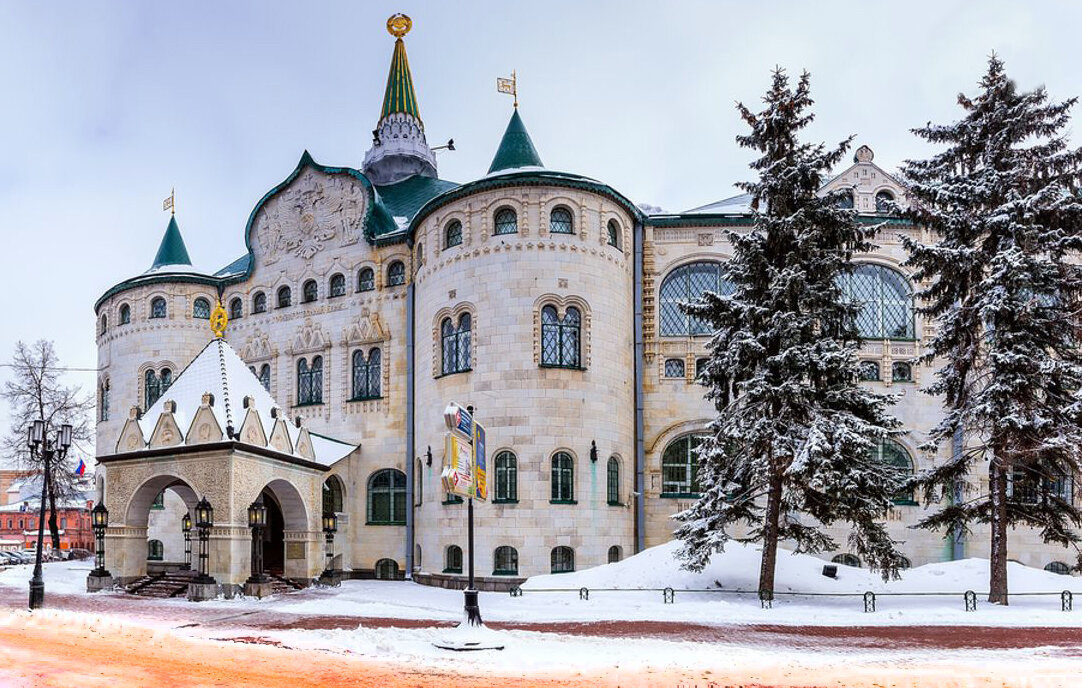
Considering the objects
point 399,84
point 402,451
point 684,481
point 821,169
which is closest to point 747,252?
point 821,169

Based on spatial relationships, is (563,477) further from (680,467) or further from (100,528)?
(100,528)

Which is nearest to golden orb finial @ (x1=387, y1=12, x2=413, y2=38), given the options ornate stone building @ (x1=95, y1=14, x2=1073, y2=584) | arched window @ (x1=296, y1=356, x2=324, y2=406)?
ornate stone building @ (x1=95, y1=14, x2=1073, y2=584)

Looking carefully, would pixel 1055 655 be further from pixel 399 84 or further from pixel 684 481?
pixel 399 84

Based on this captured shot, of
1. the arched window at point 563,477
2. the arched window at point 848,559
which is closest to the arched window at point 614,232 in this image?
the arched window at point 563,477

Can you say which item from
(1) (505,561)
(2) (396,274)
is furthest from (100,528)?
(2) (396,274)

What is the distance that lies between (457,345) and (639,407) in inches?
249

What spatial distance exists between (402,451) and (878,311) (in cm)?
1726

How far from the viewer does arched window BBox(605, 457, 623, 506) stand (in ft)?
91.7

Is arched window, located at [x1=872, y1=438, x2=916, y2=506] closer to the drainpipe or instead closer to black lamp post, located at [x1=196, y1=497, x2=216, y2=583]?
the drainpipe

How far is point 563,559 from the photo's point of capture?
1054 inches

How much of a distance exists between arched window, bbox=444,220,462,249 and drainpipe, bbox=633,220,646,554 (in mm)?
6045

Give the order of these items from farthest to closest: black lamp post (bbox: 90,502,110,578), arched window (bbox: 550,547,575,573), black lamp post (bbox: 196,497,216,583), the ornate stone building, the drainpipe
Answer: the drainpipe, black lamp post (bbox: 90,502,110,578), arched window (bbox: 550,547,575,573), the ornate stone building, black lamp post (bbox: 196,497,216,583)

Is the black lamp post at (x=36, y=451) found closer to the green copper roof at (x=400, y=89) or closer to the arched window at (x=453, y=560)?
the arched window at (x=453, y=560)

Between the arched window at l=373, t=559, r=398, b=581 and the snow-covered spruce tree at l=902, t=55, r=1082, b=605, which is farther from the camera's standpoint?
the arched window at l=373, t=559, r=398, b=581
